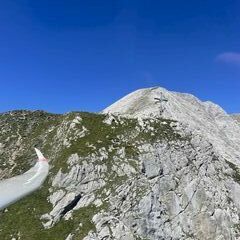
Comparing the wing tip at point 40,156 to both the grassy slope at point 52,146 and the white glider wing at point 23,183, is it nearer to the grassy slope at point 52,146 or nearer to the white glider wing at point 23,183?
the white glider wing at point 23,183

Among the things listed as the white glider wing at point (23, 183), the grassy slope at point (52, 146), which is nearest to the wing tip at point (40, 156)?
the white glider wing at point (23, 183)

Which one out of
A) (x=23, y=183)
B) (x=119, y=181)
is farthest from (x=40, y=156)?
(x=119, y=181)

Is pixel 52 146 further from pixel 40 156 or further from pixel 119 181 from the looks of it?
pixel 119 181

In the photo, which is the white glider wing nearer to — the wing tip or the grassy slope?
the wing tip

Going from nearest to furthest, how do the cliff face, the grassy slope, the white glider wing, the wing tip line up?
the grassy slope < the cliff face < the white glider wing < the wing tip

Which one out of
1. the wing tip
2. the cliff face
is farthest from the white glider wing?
the cliff face
